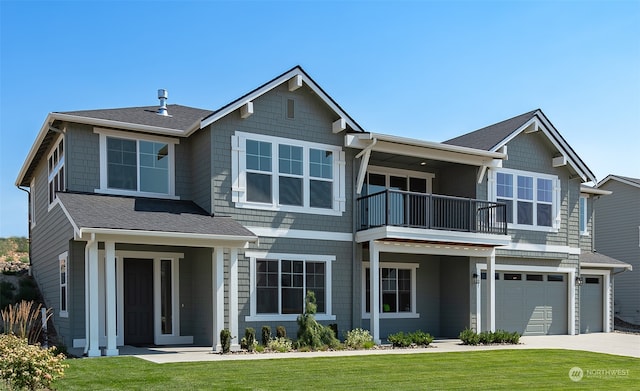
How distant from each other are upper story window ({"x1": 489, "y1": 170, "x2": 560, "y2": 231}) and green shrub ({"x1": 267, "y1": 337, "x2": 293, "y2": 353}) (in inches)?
349

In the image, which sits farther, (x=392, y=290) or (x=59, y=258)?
(x=392, y=290)

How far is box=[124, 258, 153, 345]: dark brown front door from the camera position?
1762 cm

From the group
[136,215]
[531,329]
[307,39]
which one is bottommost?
[531,329]

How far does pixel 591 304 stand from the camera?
84.2 feet

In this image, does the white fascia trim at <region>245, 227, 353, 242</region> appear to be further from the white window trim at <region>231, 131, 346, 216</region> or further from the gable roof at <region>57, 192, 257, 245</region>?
the gable roof at <region>57, 192, 257, 245</region>

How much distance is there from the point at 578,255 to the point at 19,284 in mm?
18795

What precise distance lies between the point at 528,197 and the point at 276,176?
9.37 metres

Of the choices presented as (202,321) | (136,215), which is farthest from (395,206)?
(136,215)

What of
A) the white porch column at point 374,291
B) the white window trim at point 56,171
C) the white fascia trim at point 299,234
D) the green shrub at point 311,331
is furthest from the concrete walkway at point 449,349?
Answer: the white window trim at point 56,171

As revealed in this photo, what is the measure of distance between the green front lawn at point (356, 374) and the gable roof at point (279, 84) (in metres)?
6.53

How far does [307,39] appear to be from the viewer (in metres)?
14.4

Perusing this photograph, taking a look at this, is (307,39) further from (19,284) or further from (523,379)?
(19,284)

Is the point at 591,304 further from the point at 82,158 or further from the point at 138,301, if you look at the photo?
the point at 82,158

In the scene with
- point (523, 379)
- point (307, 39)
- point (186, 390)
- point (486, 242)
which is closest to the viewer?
point (186, 390)
